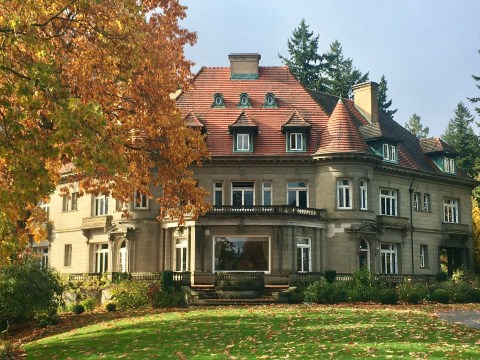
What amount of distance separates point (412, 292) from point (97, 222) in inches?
837

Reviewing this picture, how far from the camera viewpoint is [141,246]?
38594 mm

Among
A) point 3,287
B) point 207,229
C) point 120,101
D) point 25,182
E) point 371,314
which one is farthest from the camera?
point 207,229

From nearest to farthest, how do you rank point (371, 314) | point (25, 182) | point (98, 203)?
point (25, 182), point (371, 314), point (98, 203)

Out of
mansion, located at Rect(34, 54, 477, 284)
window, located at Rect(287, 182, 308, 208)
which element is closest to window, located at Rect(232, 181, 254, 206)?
mansion, located at Rect(34, 54, 477, 284)

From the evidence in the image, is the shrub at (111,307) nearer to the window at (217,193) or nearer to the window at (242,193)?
the window at (217,193)

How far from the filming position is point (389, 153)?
4294 centimetres

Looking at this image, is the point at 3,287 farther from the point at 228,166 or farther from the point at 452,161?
the point at 452,161

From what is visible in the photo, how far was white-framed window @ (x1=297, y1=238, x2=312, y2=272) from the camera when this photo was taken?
1480 inches

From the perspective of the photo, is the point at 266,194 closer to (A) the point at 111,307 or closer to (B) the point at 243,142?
(B) the point at 243,142

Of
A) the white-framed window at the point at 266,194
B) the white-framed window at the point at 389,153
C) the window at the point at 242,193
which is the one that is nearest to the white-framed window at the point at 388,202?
the white-framed window at the point at 389,153

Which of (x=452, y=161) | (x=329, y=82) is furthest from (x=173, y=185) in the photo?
(x=329, y=82)

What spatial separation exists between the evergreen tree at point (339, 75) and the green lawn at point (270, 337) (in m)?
53.4

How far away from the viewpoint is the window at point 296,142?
Answer: 130ft

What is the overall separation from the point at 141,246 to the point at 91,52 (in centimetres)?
2165
